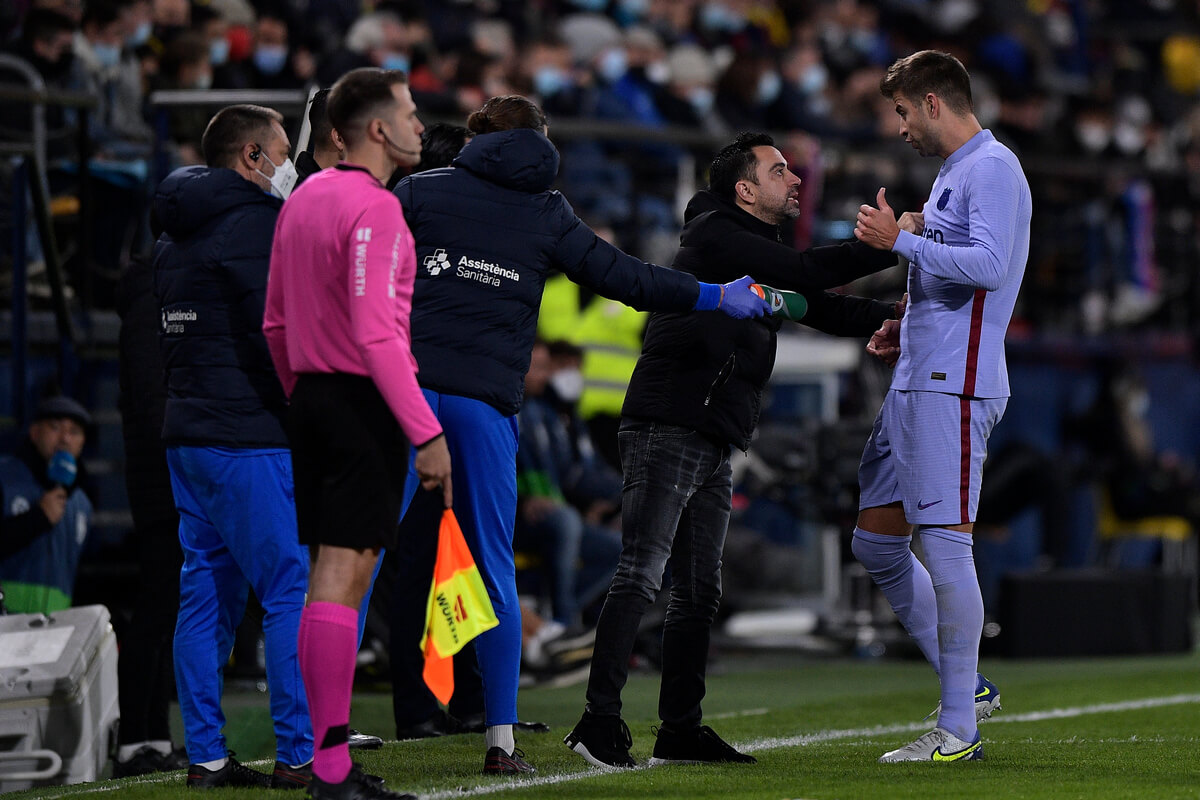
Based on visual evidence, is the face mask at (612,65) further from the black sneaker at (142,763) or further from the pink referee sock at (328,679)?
the pink referee sock at (328,679)

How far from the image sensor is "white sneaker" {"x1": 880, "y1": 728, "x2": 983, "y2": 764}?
5637 mm

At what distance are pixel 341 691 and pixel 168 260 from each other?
1.73m

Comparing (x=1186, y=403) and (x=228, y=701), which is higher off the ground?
(x=1186, y=403)

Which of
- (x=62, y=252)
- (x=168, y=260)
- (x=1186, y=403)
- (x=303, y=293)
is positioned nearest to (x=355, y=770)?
(x=303, y=293)

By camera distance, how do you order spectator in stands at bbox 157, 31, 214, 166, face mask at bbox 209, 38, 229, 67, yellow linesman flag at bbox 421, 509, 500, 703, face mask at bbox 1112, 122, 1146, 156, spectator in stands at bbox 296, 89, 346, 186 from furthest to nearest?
face mask at bbox 1112, 122, 1146, 156
face mask at bbox 209, 38, 229, 67
spectator in stands at bbox 157, 31, 214, 166
spectator in stands at bbox 296, 89, 346, 186
yellow linesman flag at bbox 421, 509, 500, 703

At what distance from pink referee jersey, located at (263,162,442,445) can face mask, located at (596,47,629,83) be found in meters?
9.93

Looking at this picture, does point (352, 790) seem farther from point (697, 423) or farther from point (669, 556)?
point (697, 423)

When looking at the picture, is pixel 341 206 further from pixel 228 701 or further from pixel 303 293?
pixel 228 701

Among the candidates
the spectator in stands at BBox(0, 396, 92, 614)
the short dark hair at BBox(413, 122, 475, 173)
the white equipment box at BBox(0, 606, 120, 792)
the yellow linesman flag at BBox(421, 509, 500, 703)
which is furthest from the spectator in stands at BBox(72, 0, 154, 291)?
the yellow linesman flag at BBox(421, 509, 500, 703)

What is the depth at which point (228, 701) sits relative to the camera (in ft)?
27.3

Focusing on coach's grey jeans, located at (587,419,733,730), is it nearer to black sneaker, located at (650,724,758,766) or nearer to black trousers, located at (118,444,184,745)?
black sneaker, located at (650,724,758,766)

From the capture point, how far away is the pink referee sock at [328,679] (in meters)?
4.48

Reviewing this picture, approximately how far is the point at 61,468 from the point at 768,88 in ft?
29.6

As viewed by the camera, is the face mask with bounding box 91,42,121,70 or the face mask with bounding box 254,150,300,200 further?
the face mask with bounding box 91,42,121,70
